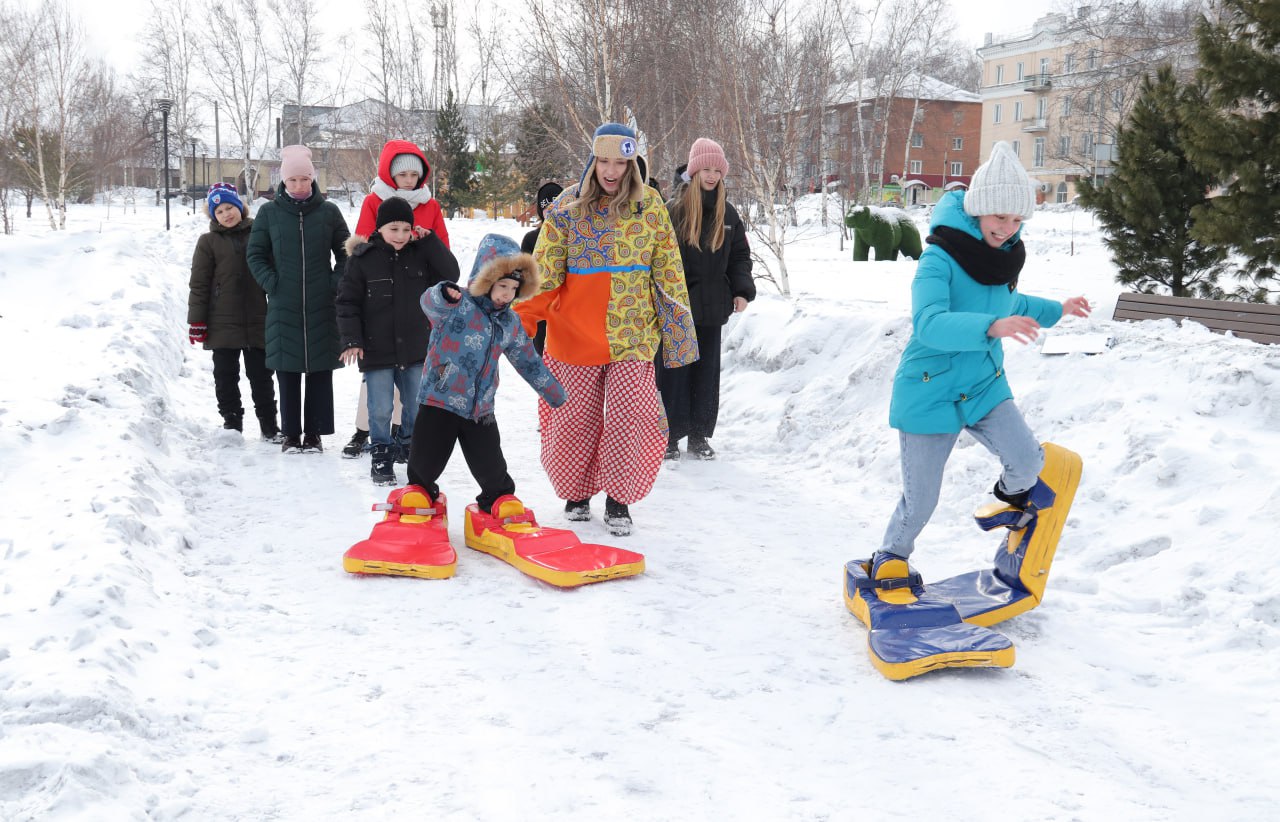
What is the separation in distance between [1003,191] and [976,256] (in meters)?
0.24

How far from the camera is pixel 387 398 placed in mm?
6258

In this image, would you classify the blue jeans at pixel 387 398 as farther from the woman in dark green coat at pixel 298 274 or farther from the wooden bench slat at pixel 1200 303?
the wooden bench slat at pixel 1200 303

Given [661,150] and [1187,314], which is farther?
[661,150]

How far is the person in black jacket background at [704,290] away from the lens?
22.2ft

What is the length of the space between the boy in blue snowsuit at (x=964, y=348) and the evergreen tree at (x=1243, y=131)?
4.95 meters

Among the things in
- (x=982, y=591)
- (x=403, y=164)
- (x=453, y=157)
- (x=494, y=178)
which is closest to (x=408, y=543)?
(x=982, y=591)

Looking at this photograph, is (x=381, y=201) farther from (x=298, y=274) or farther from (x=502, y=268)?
(x=502, y=268)

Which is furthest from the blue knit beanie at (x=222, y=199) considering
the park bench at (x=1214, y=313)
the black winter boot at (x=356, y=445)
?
the park bench at (x=1214, y=313)

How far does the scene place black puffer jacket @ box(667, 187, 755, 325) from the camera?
681 cm

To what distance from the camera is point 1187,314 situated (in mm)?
8234

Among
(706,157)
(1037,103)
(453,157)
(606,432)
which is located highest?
(1037,103)

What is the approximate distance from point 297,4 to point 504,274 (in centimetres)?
4533

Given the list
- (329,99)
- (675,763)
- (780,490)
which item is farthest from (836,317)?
(329,99)

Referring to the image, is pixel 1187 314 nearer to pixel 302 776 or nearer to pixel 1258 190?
pixel 1258 190
